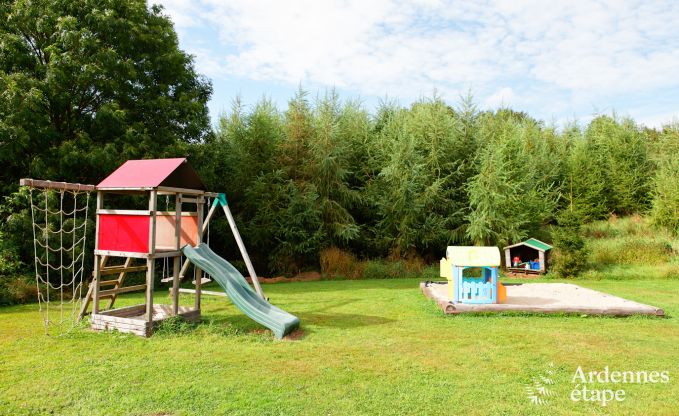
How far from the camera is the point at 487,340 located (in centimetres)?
604

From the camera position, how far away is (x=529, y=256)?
14.8 meters

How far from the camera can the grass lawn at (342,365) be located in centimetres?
388

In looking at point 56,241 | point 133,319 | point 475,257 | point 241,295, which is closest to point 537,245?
point 475,257

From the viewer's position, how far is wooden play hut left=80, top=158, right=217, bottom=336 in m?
6.62

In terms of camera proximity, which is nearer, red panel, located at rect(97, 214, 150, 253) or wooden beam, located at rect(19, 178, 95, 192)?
wooden beam, located at rect(19, 178, 95, 192)

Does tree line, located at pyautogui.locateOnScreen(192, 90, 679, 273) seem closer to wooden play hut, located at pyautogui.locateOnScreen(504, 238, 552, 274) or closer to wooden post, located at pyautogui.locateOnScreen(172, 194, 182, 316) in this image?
wooden play hut, located at pyautogui.locateOnScreen(504, 238, 552, 274)

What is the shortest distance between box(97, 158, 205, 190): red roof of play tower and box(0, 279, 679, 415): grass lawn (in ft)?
7.42

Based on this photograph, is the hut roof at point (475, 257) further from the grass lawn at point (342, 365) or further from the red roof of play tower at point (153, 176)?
the red roof of play tower at point (153, 176)

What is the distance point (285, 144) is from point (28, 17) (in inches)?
308

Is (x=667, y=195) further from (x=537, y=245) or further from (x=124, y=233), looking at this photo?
(x=124, y=233)

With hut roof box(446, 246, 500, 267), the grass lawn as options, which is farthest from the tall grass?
hut roof box(446, 246, 500, 267)

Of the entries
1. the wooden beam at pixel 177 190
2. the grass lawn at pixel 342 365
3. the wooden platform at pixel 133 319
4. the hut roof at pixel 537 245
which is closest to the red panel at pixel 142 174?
the wooden beam at pixel 177 190

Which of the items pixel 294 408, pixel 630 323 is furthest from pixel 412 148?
pixel 294 408

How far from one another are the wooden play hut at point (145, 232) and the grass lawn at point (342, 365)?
42 cm
